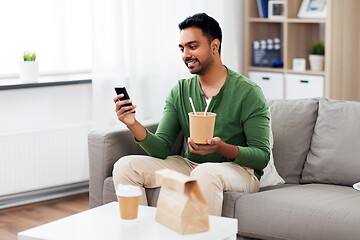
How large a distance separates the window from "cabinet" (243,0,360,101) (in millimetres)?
1252

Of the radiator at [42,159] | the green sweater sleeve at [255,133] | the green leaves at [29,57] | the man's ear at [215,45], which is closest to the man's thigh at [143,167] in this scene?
the green sweater sleeve at [255,133]

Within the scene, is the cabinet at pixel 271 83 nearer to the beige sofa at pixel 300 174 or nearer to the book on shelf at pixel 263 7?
the book on shelf at pixel 263 7

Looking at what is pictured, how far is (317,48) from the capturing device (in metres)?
4.34

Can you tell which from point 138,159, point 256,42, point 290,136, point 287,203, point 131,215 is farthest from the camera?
point 256,42

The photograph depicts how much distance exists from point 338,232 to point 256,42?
2489mm

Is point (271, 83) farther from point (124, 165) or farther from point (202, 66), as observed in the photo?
point (124, 165)

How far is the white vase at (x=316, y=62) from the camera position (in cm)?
430

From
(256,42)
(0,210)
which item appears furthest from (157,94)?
(0,210)

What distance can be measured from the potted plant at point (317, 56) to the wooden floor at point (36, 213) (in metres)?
1.74

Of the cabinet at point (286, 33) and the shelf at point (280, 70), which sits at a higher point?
the cabinet at point (286, 33)

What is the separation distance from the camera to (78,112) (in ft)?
13.1

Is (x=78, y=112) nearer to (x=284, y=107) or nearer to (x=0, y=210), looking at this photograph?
(x=0, y=210)

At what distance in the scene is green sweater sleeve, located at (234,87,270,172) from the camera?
2.58 metres

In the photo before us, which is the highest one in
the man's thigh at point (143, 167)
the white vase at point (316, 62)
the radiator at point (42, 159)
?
the white vase at point (316, 62)
